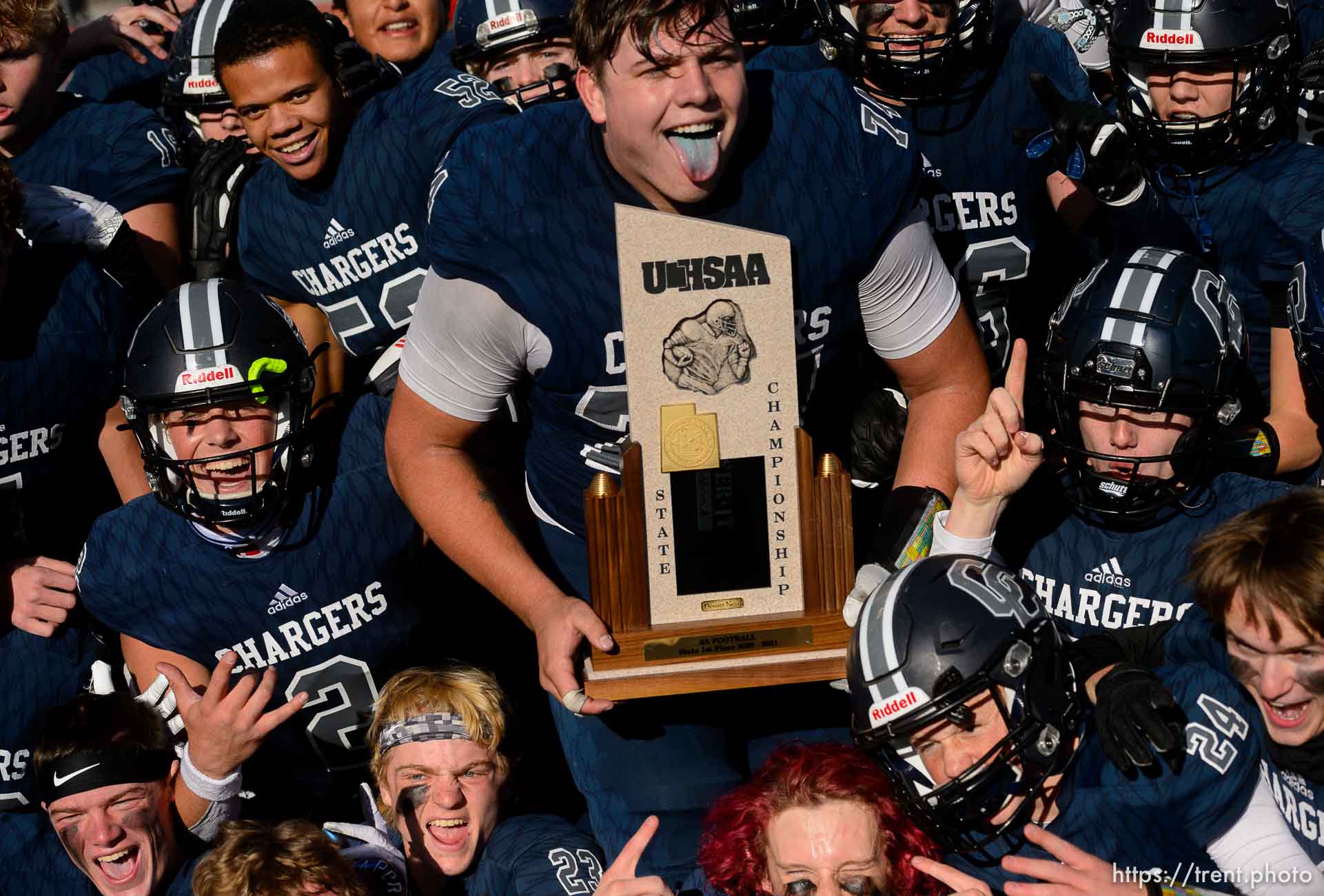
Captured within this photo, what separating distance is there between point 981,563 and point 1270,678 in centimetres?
56

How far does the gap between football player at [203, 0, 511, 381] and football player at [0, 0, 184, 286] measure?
0.36 metres

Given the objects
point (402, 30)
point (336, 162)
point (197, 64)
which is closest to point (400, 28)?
point (402, 30)

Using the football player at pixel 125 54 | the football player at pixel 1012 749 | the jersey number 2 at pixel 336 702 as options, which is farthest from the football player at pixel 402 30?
the football player at pixel 1012 749

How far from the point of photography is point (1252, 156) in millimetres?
4406

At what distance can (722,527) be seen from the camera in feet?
10.5

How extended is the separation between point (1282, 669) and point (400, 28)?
3549mm

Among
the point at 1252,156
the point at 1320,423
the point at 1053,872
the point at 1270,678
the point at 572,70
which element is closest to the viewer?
the point at 1053,872

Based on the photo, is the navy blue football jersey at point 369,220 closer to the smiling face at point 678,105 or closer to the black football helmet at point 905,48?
the black football helmet at point 905,48

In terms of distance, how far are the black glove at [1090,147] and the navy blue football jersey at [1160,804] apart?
1479 mm

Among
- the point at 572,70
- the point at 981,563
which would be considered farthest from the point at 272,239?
the point at 981,563

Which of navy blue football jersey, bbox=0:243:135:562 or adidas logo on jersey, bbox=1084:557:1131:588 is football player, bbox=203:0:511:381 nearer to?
navy blue football jersey, bbox=0:243:135:562

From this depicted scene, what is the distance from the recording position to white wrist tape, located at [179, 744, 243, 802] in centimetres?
405

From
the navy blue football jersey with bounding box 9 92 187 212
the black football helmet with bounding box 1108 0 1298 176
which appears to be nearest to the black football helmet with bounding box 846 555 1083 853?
the black football helmet with bounding box 1108 0 1298 176

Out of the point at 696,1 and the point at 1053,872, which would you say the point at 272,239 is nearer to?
the point at 696,1
